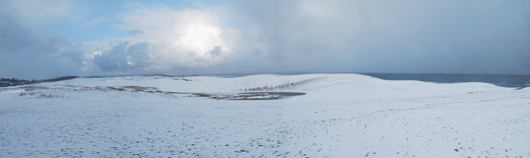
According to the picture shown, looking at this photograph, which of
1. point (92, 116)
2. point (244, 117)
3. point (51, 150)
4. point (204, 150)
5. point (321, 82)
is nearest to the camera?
point (51, 150)

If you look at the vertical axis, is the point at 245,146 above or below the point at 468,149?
below

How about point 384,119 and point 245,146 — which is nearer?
point 245,146

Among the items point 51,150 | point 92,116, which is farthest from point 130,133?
point 92,116

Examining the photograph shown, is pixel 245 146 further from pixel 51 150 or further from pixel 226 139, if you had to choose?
pixel 51 150

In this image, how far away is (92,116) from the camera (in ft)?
49.4

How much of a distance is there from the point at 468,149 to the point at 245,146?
8770 millimetres

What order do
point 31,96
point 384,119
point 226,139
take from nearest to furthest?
point 226,139, point 384,119, point 31,96

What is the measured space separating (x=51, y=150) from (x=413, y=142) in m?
15.3

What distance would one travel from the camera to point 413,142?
8508 mm

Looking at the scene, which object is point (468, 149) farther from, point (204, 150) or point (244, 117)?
point (244, 117)

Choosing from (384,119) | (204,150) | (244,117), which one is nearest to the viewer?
(204,150)

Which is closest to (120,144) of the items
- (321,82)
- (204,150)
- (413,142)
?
(204,150)

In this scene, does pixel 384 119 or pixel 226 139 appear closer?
pixel 226 139

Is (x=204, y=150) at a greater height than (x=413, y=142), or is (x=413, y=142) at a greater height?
(x=413, y=142)
